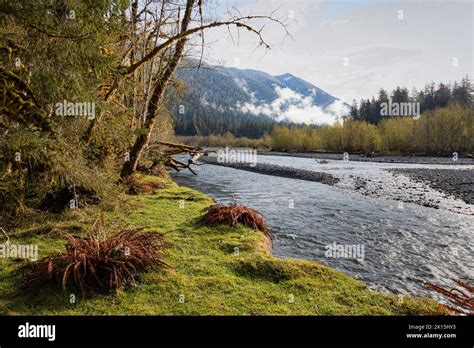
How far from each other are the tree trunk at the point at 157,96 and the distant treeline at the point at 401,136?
3775 cm

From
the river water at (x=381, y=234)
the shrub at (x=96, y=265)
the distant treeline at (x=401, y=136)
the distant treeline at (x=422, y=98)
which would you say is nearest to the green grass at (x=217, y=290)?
the shrub at (x=96, y=265)

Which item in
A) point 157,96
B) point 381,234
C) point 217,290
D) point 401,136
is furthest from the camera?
point 401,136

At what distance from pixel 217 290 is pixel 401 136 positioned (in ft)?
236

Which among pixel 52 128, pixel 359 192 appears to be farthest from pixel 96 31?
pixel 359 192

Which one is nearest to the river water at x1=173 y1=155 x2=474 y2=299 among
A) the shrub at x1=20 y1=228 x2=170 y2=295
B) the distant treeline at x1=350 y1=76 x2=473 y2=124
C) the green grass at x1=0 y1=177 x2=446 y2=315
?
the green grass at x1=0 y1=177 x2=446 y2=315

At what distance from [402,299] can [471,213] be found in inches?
502

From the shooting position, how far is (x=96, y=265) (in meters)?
5.12

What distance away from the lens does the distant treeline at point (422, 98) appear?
9520cm

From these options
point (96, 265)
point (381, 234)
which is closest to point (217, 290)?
point (96, 265)

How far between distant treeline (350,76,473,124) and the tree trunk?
90908mm

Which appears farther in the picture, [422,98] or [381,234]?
[422,98]

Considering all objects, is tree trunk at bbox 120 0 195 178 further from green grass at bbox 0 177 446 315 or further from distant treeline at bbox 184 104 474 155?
distant treeline at bbox 184 104 474 155

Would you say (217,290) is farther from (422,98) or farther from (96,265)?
(422,98)

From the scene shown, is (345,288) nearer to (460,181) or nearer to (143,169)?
(143,169)
